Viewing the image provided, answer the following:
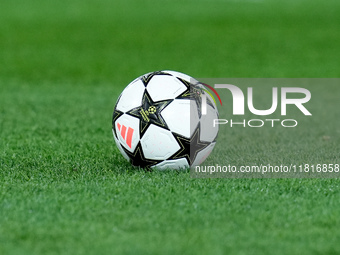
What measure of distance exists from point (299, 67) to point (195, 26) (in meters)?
5.09

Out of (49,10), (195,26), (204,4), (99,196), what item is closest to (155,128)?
(99,196)

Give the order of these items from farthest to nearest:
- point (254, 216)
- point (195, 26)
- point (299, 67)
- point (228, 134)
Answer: point (195, 26), point (299, 67), point (228, 134), point (254, 216)

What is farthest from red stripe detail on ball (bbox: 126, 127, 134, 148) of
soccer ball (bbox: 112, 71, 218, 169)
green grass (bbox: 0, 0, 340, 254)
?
green grass (bbox: 0, 0, 340, 254)

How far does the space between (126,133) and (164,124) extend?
0.31 metres

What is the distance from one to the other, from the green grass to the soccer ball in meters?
0.14

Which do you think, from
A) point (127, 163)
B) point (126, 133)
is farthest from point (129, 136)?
point (127, 163)

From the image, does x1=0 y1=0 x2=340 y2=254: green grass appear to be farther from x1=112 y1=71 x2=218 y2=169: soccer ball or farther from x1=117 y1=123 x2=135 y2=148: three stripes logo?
x1=117 y1=123 x2=135 y2=148: three stripes logo

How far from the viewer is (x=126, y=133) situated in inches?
189

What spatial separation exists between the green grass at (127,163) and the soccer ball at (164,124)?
0.14m

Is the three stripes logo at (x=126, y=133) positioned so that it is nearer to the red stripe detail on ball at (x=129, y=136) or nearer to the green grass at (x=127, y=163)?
the red stripe detail on ball at (x=129, y=136)

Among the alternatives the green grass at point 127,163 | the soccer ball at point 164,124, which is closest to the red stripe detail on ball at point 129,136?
the soccer ball at point 164,124

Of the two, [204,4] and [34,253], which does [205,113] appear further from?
[204,4]

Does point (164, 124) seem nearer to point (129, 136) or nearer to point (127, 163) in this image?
point (129, 136)

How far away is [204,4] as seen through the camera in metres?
21.8
